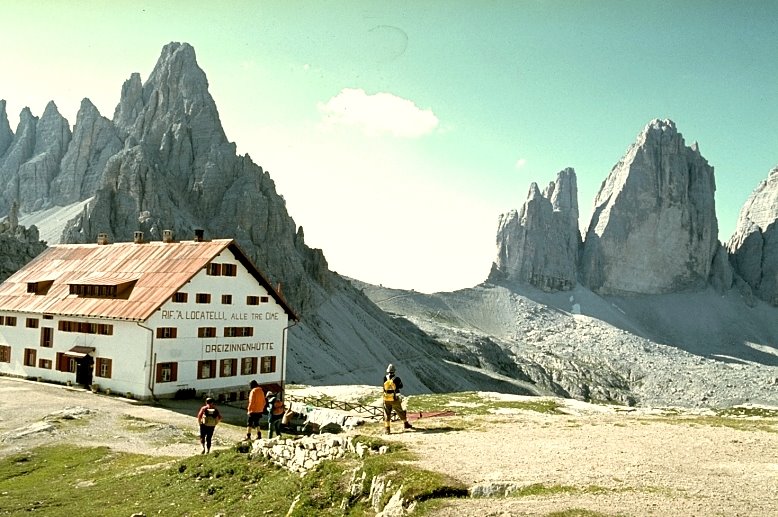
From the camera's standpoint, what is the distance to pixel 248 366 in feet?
160

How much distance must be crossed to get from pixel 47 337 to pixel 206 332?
14.2m

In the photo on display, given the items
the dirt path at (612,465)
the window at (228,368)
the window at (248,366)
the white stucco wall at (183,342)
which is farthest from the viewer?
the window at (248,366)

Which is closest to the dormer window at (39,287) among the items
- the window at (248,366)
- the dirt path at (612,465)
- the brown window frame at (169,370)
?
the brown window frame at (169,370)

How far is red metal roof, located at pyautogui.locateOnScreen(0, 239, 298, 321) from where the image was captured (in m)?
43.0

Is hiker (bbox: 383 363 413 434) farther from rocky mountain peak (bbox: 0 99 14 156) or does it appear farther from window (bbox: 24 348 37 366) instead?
rocky mountain peak (bbox: 0 99 14 156)

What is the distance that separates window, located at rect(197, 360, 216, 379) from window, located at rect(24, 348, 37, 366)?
1545 centimetres

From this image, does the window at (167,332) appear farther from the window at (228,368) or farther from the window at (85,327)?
the window at (228,368)

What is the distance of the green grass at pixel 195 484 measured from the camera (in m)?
15.7

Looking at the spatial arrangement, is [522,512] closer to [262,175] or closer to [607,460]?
[607,460]

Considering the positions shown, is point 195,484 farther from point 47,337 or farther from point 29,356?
point 29,356

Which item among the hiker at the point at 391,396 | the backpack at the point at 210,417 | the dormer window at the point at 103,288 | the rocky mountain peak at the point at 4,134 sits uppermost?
the rocky mountain peak at the point at 4,134

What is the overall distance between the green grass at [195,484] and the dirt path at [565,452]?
1451 mm

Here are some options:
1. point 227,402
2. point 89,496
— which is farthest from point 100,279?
point 89,496

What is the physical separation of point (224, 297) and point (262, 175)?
96601 mm
